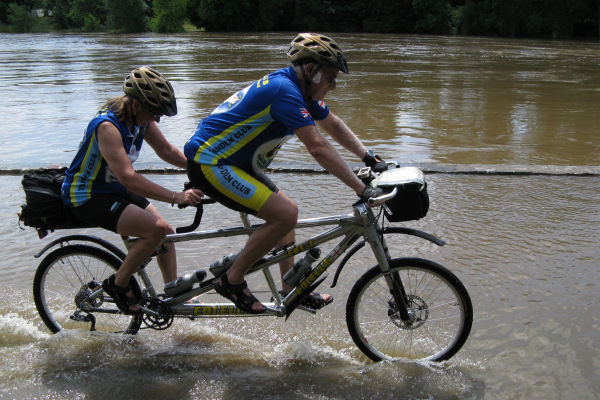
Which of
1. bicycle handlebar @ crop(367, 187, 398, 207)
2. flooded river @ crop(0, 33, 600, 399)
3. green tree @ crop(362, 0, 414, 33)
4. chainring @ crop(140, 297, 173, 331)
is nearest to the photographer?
bicycle handlebar @ crop(367, 187, 398, 207)

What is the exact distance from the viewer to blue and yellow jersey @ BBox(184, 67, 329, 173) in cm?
310

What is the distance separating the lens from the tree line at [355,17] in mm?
49656

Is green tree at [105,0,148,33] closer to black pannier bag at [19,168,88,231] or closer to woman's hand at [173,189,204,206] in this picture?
black pannier bag at [19,168,88,231]

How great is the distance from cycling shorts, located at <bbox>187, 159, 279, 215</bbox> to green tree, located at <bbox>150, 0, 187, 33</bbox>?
2824 inches

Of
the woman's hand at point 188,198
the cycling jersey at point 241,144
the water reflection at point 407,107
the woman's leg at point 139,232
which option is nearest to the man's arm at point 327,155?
the cycling jersey at point 241,144

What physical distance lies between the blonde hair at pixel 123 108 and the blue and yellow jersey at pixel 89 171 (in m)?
0.03

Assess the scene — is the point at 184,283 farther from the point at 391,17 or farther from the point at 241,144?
the point at 391,17

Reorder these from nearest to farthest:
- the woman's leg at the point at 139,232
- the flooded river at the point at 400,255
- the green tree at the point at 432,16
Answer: the flooded river at the point at 400,255, the woman's leg at the point at 139,232, the green tree at the point at 432,16

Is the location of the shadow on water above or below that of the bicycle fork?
below

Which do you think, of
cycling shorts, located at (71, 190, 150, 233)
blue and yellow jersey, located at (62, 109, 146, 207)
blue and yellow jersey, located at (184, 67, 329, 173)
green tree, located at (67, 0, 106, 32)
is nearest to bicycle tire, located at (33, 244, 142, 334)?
cycling shorts, located at (71, 190, 150, 233)

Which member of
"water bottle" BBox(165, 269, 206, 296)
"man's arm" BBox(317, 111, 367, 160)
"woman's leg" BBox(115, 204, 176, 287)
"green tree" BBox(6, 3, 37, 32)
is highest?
"green tree" BBox(6, 3, 37, 32)

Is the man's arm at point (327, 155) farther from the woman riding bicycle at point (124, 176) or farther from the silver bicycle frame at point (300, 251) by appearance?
the woman riding bicycle at point (124, 176)

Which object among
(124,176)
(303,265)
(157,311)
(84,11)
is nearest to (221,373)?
(157,311)

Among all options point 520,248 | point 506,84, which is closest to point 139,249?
point 520,248
